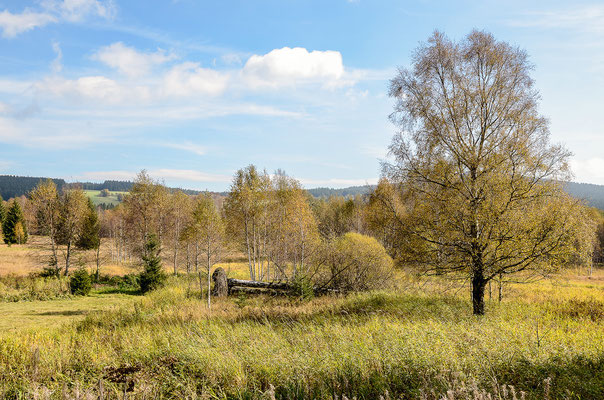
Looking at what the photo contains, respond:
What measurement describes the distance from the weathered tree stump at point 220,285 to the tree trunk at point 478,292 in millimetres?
11639

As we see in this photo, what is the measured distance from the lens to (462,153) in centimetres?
1142

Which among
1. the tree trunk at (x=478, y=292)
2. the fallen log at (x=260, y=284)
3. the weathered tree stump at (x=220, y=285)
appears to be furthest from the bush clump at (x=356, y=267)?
the tree trunk at (x=478, y=292)

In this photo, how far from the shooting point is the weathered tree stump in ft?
55.0

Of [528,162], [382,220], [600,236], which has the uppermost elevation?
[528,162]

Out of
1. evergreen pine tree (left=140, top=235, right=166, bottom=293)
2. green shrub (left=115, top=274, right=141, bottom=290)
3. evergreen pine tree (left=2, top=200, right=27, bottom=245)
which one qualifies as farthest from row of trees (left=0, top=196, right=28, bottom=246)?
evergreen pine tree (left=140, top=235, right=166, bottom=293)

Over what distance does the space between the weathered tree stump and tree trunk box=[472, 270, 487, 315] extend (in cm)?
1164

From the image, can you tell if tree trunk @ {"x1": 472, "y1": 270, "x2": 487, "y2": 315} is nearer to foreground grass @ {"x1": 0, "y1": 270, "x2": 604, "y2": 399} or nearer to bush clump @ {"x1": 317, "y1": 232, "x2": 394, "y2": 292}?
foreground grass @ {"x1": 0, "y1": 270, "x2": 604, "y2": 399}

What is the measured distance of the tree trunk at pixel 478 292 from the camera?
10425 mm

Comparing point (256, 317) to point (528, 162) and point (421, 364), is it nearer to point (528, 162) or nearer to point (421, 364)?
point (421, 364)

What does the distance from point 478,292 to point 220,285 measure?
12047 mm

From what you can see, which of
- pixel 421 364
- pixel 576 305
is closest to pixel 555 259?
pixel 576 305

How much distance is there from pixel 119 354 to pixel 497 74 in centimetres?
1420

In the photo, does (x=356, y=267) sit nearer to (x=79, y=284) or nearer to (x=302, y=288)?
(x=302, y=288)

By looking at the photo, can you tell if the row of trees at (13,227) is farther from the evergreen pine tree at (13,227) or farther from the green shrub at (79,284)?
the green shrub at (79,284)
